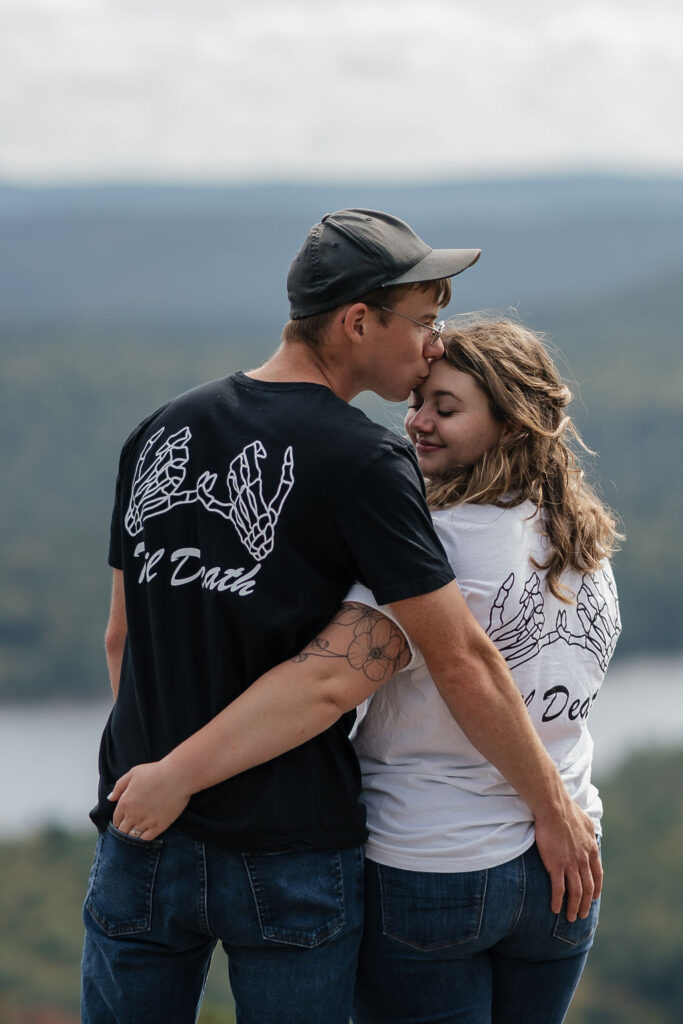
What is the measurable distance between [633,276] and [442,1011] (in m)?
67.6

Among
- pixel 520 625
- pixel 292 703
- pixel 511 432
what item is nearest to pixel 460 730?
pixel 520 625

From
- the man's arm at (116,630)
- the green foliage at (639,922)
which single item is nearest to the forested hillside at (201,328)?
the green foliage at (639,922)

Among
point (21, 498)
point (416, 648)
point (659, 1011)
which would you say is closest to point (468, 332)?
point (416, 648)

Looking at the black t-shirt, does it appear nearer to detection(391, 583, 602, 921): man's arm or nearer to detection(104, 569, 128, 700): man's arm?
detection(391, 583, 602, 921): man's arm

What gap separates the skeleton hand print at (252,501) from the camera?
157 cm

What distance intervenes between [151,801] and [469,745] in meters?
0.48

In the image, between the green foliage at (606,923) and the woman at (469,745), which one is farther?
the green foliage at (606,923)

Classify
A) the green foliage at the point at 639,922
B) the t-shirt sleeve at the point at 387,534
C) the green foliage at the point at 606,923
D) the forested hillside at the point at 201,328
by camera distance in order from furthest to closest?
1. the forested hillside at the point at 201,328
2. the green foliage at the point at 639,922
3. the green foliage at the point at 606,923
4. the t-shirt sleeve at the point at 387,534

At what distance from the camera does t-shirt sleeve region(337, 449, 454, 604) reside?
153 centimetres

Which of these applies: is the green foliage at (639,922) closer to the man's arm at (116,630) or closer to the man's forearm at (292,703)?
the man's arm at (116,630)

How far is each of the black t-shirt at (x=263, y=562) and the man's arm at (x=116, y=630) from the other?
216mm

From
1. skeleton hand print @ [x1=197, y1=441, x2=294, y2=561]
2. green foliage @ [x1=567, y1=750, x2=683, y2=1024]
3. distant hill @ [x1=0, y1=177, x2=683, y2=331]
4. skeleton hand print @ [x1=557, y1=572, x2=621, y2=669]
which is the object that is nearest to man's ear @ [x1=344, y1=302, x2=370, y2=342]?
skeleton hand print @ [x1=197, y1=441, x2=294, y2=561]

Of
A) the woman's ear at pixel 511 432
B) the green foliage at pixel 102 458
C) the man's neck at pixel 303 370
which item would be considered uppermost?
the man's neck at pixel 303 370

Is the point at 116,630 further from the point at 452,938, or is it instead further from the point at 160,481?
the point at 452,938
